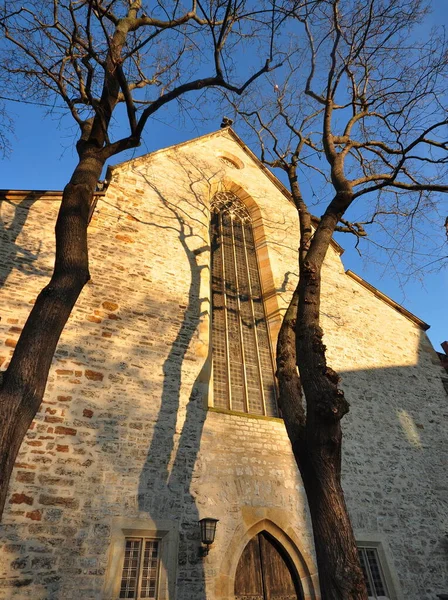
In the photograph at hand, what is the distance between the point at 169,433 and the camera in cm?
523

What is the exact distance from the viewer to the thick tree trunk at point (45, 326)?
104 inches

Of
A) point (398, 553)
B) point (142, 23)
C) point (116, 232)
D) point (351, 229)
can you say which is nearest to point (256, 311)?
point (351, 229)

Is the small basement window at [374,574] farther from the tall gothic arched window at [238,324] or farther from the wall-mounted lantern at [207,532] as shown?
the wall-mounted lantern at [207,532]

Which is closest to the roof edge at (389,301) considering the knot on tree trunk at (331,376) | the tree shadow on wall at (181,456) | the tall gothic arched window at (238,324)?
the tall gothic arched window at (238,324)

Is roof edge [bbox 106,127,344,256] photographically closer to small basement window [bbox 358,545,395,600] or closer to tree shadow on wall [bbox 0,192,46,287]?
tree shadow on wall [bbox 0,192,46,287]

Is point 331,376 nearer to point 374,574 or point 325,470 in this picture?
point 325,470

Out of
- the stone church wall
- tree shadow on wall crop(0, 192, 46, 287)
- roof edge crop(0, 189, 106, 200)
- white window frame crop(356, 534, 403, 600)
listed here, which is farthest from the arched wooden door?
roof edge crop(0, 189, 106, 200)

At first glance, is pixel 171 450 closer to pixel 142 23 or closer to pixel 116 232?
pixel 116 232

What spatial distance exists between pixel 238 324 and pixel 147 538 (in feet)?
13.7

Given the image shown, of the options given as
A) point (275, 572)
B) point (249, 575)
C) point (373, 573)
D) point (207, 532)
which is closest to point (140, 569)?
point (207, 532)

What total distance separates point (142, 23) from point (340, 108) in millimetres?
3924

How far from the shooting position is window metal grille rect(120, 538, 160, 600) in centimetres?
414

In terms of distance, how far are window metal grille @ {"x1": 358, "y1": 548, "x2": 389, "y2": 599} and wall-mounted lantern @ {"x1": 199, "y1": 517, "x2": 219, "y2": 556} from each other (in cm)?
258

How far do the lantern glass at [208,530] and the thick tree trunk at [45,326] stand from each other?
2791mm
